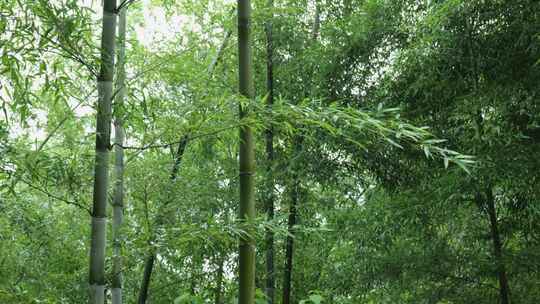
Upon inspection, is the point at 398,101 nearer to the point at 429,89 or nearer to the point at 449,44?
the point at 429,89

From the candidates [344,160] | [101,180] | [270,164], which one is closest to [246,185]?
[101,180]

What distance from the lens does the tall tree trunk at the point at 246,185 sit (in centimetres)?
221

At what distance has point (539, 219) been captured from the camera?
4.07 metres

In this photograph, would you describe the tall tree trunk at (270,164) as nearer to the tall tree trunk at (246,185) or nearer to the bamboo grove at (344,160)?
the bamboo grove at (344,160)

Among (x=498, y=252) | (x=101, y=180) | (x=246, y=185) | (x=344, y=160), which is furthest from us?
(x=344, y=160)

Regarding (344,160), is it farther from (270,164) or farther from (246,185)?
(246,185)

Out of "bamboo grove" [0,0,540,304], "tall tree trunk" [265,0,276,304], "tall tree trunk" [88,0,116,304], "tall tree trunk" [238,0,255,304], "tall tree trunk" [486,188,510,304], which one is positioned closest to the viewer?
"tall tree trunk" [88,0,116,304]

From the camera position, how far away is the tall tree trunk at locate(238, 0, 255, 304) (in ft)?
7.24

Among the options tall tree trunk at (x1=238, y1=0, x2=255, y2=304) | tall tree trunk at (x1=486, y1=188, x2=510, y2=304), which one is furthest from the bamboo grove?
tall tree trunk at (x1=238, y1=0, x2=255, y2=304)

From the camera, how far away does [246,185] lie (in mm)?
2211

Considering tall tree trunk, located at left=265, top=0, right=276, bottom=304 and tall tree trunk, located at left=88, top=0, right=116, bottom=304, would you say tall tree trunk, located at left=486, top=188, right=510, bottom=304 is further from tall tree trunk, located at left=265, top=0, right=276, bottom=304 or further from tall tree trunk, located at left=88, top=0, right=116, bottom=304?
tall tree trunk, located at left=88, top=0, right=116, bottom=304

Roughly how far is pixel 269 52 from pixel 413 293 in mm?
2047

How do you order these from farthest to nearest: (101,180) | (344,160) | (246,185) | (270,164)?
(270,164), (344,160), (246,185), (101,180)

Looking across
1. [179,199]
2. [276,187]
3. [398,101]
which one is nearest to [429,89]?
[398,101]
